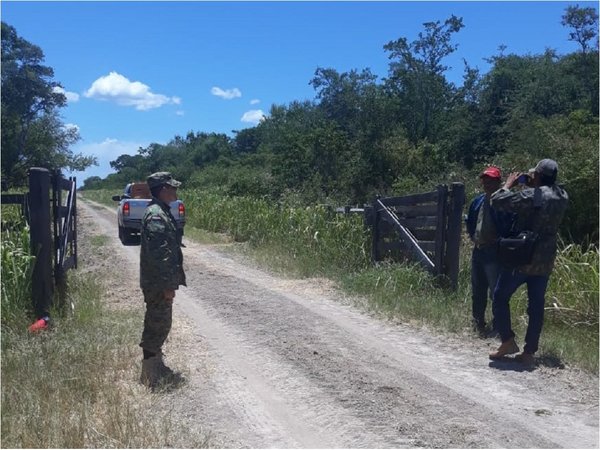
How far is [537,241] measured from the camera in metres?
6.08

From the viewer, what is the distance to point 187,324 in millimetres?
7887

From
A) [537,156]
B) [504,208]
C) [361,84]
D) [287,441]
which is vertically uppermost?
[361,84]

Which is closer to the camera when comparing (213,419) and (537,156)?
(213,419)

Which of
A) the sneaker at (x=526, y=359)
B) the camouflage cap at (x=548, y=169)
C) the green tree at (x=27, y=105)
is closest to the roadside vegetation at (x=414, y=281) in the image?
the sneaker at (x=526, y=359)

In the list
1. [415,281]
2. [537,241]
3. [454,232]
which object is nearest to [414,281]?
[415,281]

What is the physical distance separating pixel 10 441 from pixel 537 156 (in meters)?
17.7

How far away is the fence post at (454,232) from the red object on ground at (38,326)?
530 cm

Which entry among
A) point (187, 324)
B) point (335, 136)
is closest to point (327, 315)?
point (187, 324)

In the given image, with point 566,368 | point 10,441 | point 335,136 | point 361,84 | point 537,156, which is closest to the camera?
point 10,441

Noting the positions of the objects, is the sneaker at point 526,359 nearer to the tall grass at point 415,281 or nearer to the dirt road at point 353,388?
the dirt road at point 353,388

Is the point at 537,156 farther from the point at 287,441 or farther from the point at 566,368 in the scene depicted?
the point at 287,441

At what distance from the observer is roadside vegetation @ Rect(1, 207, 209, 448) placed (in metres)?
4.33

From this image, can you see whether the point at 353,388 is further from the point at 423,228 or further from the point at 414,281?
the point at 423,228

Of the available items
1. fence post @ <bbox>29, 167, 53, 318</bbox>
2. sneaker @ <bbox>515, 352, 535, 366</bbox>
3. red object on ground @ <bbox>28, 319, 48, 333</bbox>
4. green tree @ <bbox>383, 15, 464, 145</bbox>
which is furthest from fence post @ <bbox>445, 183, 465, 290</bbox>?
green tree @ <bbox>383, 15, 464, 145</bbox>
